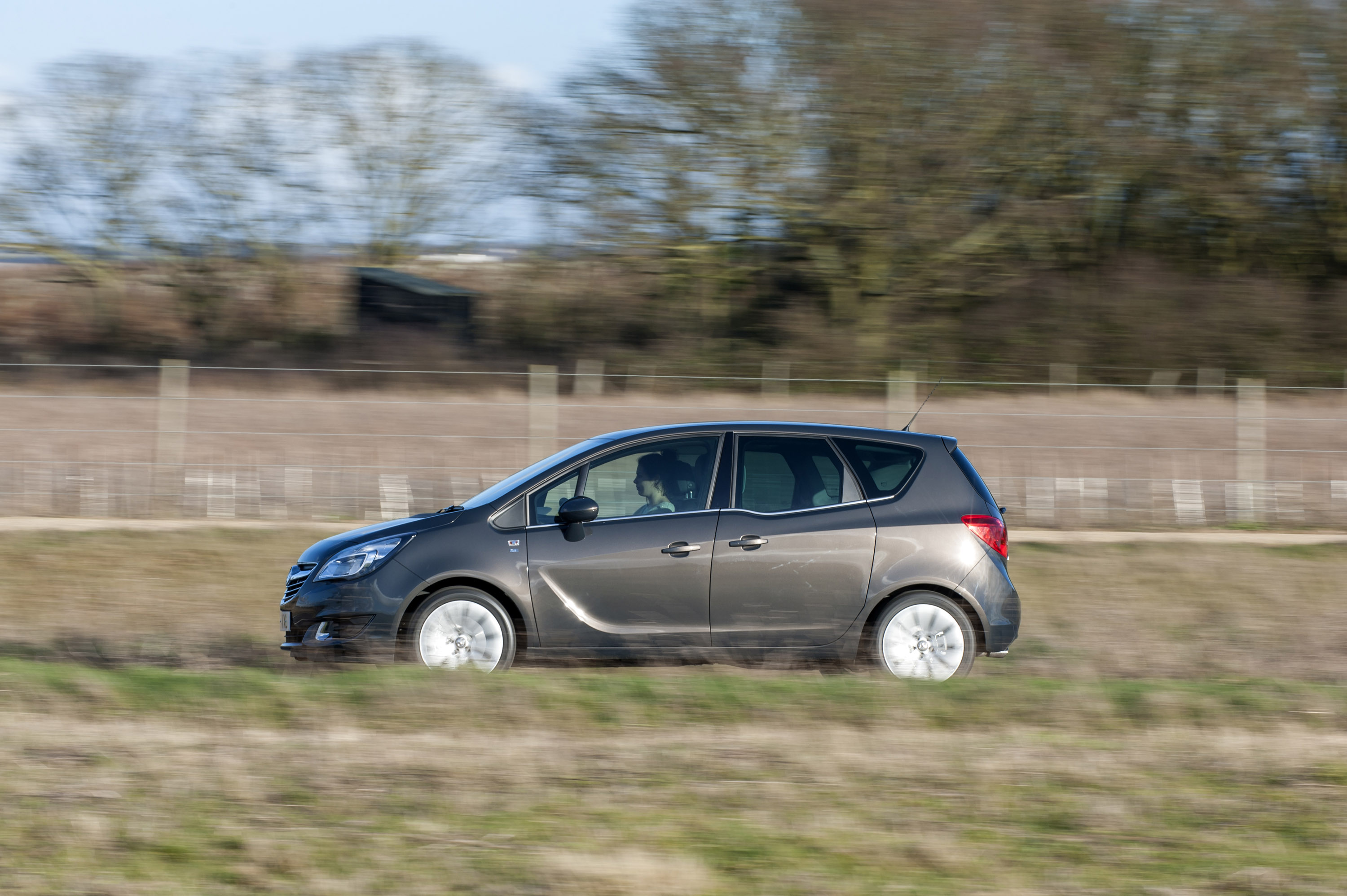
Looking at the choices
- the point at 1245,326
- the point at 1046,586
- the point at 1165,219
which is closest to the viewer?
the point at 1046,586

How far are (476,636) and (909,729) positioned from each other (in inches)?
96.0

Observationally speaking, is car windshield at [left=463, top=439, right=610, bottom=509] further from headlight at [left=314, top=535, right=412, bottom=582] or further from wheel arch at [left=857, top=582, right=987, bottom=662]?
wheel arch at [left=857, top=582, right=987, bottom=662]

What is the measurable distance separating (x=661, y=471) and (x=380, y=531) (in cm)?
150

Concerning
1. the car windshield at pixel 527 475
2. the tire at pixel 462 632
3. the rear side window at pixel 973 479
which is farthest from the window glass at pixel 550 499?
the rear side window at pixel 973 479

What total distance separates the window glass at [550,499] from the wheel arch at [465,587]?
0.41m

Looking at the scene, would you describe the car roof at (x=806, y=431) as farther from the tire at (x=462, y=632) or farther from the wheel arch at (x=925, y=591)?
the tire at (x=462, y=632)

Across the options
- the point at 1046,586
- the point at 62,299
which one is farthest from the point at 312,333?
the point at 1046,586

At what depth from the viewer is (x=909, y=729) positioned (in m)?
5.41

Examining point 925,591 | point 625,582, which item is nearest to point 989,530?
point 925,591

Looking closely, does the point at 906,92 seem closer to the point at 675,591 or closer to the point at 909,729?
the point at 675,591

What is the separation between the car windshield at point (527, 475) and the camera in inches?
282

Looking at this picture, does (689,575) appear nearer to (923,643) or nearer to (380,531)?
(923,643)

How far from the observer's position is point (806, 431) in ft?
23.9

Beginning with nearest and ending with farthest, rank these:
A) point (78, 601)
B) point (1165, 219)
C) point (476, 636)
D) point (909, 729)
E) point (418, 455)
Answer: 1. point (909, 729)
2. point (476, 636)
3. point (78, 601)
4. point (418, 455)
5. point (1165, 219)
